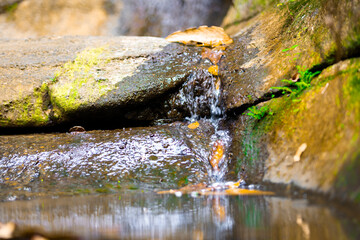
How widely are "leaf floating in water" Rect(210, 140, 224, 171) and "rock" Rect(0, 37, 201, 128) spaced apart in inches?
42.9

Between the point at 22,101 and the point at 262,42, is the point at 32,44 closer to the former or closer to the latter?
the point at 22,101

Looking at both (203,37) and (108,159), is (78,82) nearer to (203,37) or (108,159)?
(108,159)

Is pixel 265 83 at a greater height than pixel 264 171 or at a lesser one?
greater

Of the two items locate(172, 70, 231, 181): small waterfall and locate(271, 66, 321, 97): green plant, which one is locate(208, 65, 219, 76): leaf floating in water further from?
locate(271, 66, 321, 97): green plant

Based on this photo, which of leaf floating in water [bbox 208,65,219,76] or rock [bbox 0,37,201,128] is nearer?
rock [bbox 0,37,201,128]

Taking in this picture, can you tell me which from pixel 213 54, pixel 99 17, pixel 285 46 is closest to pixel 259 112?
pixel 285 46

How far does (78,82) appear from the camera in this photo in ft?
14.0

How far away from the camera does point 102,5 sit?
756cm

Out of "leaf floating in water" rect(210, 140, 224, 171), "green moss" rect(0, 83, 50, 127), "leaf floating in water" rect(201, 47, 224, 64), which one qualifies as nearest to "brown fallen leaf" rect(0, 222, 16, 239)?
"leaf floating in water" rect(210, 140, 224, 171)

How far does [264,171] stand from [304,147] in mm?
508

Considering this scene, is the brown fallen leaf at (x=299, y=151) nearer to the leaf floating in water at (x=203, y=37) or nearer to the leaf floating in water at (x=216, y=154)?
the leaf floating in water at (x=216, y=154)

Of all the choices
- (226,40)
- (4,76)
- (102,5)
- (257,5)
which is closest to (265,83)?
(226,40)

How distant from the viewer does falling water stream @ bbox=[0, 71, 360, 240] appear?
1.41 meters

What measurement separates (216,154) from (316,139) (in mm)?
1369
